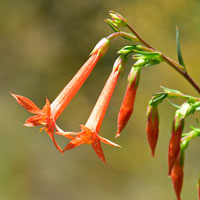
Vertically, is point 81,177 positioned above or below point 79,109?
below

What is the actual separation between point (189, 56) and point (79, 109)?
2.21m

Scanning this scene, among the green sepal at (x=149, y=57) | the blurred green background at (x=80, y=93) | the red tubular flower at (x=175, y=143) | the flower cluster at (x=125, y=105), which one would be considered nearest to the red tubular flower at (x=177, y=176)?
the flower cluster at (x=125, y=105)

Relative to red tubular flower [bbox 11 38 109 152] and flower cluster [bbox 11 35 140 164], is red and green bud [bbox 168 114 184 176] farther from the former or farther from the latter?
red tubular flower [bbox 11 38 109 152]

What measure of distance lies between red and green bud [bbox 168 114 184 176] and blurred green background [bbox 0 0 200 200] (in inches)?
183

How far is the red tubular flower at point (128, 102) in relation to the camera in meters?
2.17

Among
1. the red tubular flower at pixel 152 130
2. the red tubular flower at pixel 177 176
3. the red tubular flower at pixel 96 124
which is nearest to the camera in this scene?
the red tubular flower at pixel 96 124

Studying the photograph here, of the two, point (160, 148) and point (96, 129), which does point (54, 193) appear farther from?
point (96, 129)

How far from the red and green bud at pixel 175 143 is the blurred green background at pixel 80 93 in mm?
4656

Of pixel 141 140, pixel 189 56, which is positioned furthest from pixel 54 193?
pixel 189 56

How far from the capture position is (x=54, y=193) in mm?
7402

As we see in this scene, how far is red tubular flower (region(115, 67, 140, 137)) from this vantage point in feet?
7.12

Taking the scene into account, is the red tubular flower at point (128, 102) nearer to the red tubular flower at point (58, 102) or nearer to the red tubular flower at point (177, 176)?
the red tubular flower at point (58, 102)

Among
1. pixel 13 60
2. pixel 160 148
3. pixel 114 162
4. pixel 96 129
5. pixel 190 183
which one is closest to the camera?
pixel 96 129

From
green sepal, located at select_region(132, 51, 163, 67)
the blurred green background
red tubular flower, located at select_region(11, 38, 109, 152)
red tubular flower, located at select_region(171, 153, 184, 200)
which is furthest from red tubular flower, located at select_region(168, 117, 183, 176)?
the blurred green background
